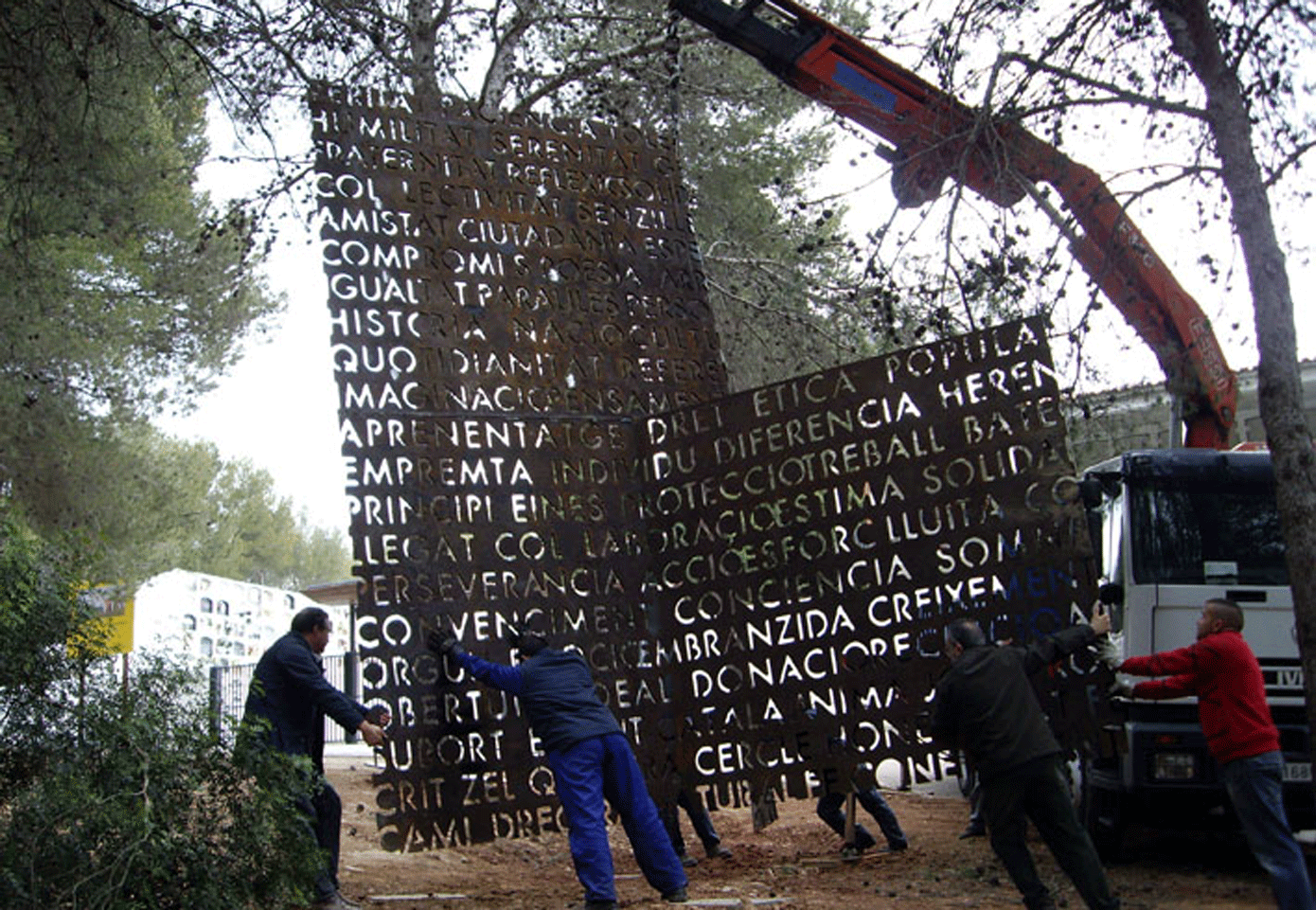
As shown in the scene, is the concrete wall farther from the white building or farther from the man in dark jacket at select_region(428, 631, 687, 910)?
the white building

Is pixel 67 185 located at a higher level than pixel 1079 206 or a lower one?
higher

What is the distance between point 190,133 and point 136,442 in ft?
19.7

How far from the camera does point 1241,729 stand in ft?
22.8

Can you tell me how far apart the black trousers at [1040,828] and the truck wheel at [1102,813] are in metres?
2.27

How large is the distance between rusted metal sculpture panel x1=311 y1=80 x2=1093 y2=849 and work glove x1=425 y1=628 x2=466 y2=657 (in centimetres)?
8

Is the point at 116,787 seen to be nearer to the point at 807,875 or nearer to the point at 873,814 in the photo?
the point at 807,875

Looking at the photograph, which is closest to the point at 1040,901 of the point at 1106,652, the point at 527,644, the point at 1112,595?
the point at 1106,652

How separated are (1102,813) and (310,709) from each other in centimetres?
538

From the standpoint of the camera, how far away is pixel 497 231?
882 centimetres

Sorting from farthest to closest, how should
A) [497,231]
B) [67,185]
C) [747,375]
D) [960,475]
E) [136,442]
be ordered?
[136,442], [747,375], [67,185], [497,231], [960,475]

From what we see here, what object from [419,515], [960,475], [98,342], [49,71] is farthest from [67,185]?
[960,475]

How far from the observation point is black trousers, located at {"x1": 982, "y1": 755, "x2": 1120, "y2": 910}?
667 centimetres

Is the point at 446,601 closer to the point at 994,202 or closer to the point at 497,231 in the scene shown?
the point at 497,231

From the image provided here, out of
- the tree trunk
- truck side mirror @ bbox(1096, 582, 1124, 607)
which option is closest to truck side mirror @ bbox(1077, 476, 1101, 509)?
truck side mirror @ bbox(1096, 582, 1124, 607)
